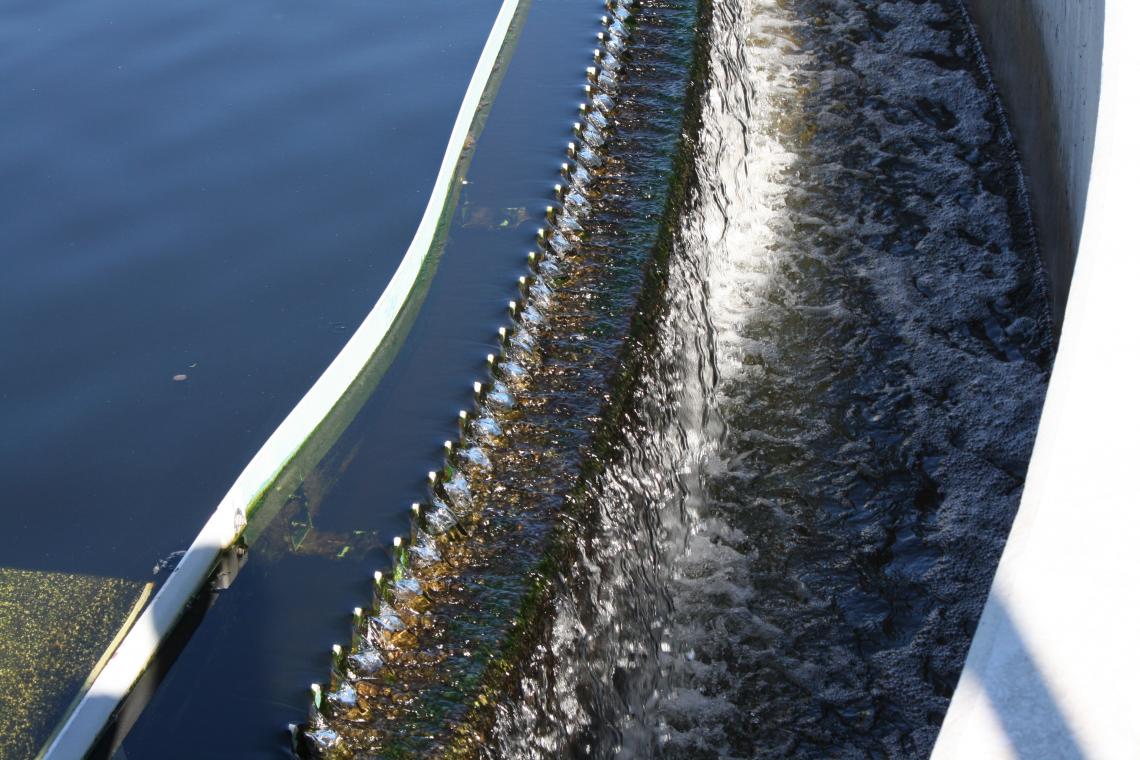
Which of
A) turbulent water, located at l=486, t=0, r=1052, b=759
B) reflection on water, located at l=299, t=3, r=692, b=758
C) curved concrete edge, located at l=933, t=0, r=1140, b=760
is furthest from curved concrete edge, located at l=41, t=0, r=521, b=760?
curved concrete edge, located at l=933, t=0, r=1140, b=760

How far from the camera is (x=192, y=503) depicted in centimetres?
349

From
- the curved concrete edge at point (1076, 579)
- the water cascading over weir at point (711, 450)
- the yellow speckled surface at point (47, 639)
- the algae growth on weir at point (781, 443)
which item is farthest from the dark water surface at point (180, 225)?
the curved concrete edge at point (1076, 579)

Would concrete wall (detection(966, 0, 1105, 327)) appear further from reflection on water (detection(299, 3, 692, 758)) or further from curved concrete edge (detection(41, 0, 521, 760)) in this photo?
curved concrete edge (detection(41, 0, 521, 760))

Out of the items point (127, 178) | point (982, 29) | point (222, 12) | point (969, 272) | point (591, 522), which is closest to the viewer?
point (591, 522)

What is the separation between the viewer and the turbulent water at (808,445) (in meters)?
3.40

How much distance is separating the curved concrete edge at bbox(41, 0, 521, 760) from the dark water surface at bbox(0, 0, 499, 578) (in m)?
0.13

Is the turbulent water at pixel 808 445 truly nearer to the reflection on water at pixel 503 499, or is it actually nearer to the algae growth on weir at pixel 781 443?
the algae growth on weir at pixel 781 443

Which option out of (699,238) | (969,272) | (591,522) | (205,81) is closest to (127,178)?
(205,81)

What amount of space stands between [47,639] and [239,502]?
0.59 metres

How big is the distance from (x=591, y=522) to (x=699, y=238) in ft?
5.76

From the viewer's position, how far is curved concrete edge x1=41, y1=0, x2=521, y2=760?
2812 mm

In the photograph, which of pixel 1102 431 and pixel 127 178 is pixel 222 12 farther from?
pixel 1102 431

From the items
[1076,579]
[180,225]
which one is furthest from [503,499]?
[180,225]

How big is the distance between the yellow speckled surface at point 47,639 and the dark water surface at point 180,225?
7cm
